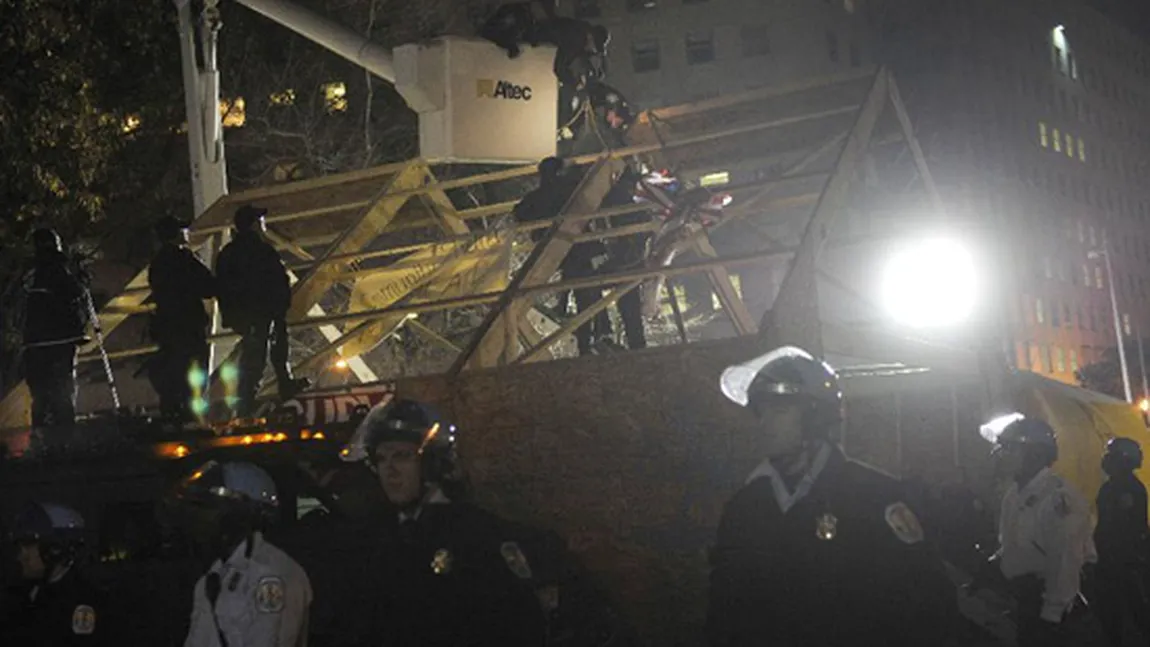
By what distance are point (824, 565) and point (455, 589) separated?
1.46 metres

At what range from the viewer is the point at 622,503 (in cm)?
831

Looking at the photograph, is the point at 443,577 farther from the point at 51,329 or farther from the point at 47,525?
the point at 51,329

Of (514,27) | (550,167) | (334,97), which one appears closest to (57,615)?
(550,167)

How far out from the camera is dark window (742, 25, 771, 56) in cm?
6216

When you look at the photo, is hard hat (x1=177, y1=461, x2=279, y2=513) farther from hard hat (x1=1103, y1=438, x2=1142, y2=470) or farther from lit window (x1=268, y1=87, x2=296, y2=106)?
lit window (x1=268, y1=87, x2=296, y2=106)

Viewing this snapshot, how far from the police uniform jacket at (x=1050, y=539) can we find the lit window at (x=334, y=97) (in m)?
21.4

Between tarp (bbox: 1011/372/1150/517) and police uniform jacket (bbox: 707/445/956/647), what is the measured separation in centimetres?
764

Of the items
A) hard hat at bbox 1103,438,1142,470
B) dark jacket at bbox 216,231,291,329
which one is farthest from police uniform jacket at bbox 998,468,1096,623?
dark jacket at bbox 216,231,291,329

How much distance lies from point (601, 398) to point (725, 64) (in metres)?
55.5

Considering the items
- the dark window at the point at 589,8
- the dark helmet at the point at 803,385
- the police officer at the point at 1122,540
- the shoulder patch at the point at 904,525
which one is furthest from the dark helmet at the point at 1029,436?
the dark window at the point at 589,8

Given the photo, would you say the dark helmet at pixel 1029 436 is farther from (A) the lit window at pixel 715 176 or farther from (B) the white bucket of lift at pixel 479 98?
(B) the white bucket of lift at pixel 479 98

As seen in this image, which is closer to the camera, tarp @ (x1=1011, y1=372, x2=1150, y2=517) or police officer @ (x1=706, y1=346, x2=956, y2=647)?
police officer @ (x1=706, y1=346, x2=956, y2=647)

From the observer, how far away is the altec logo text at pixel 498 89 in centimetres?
1285

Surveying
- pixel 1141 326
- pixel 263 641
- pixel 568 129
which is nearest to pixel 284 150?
pixel 568 129
